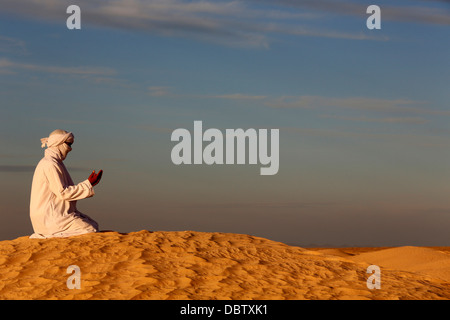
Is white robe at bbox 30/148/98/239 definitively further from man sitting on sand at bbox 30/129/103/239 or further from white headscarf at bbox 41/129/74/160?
white headscarf at bbox 41/129/74/160

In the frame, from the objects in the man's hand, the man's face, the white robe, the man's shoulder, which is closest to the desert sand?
the white robe

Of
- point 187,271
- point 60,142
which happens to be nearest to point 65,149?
point 60,142

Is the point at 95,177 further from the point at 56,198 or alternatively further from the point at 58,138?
the point at 58,138

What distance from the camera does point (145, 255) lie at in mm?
9188

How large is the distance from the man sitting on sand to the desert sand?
0.32 metres

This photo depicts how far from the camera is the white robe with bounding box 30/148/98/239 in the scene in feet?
33.0

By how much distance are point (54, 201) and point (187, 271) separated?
340 centimetres

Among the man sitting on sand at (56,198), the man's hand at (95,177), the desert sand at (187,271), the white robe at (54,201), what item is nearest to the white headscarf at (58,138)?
the man sitting on sand at (56,198)

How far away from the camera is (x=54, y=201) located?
1026 centimetres

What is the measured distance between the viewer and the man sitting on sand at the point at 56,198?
1005cm

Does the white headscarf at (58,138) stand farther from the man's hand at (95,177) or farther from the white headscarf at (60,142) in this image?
the man's hand at (95,177)
